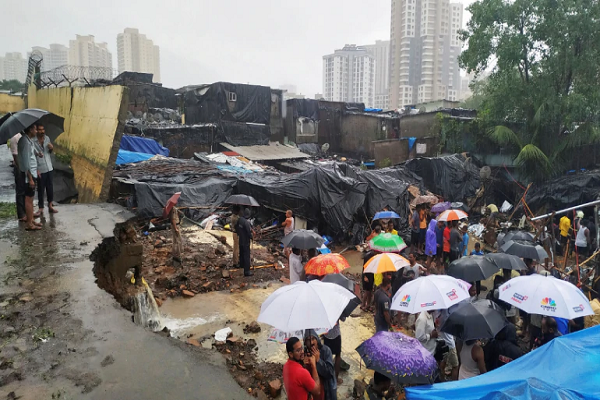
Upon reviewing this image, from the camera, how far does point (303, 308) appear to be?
3623mm

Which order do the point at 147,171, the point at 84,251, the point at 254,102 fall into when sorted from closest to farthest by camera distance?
the point at 84,251, the point at 147,171, the point at 254,102

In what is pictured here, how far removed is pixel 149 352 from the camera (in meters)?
3.41

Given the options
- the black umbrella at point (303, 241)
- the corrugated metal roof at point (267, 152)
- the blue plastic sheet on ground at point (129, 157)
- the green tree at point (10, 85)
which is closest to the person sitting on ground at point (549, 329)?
the black umbrella at point (303, 241)

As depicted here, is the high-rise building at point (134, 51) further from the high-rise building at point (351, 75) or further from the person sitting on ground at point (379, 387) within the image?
the person sitting on ground at point (379, 387)

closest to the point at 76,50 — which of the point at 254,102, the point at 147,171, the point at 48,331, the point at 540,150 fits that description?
the point at 254,102

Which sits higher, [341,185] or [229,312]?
[341,185]

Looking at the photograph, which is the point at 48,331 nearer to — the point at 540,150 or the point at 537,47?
the point at 540,150

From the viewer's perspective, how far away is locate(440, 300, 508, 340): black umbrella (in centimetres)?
396

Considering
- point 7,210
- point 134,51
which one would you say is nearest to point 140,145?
point 7,210

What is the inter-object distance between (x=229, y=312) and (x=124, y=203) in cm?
661

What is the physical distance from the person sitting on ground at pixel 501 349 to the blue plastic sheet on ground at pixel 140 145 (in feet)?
54.1

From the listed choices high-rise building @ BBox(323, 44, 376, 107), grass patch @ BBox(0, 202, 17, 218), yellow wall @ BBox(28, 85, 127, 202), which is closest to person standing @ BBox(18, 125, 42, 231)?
grass patch @ BBox(0, 202, 17, 218)

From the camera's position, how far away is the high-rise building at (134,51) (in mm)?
86938

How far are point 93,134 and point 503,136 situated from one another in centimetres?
1621
